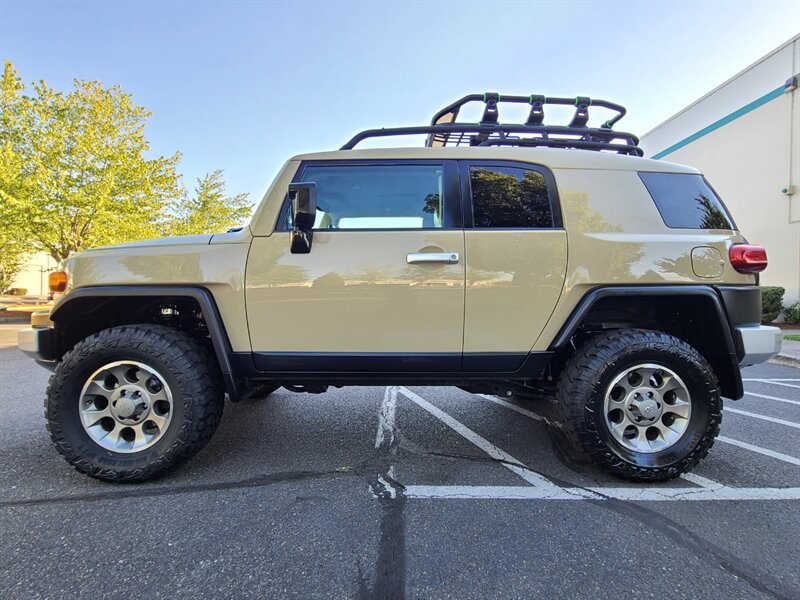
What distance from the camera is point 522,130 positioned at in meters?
2.95

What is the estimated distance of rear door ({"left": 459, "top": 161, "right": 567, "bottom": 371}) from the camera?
8.09 ft

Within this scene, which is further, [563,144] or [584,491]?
[563,144]

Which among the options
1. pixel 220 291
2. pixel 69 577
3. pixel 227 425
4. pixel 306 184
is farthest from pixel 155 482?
pixel 306 184

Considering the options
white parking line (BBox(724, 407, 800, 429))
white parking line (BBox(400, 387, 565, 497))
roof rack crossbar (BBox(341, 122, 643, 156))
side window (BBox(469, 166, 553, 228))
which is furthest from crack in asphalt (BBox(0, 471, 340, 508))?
white parking line (BBox(724, 407, 800, 429))

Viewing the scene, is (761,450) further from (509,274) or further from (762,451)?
(509,274)

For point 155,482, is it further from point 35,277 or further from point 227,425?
point 35,277

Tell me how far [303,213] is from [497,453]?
2.14 meters

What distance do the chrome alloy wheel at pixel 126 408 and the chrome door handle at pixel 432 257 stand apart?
1710mm

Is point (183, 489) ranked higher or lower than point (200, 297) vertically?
lower

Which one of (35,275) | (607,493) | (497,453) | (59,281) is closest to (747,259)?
(607,493)

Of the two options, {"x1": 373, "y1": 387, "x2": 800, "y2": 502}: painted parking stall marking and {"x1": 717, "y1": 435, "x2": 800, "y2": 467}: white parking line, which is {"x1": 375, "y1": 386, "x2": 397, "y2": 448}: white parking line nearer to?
{"x1": 373, "y1": 387, "x2": 800, "y2": 502}: painted parking stall marking

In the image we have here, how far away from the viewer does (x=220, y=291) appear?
251 cm

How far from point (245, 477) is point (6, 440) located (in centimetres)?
210

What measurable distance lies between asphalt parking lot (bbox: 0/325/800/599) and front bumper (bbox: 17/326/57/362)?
0.72m
